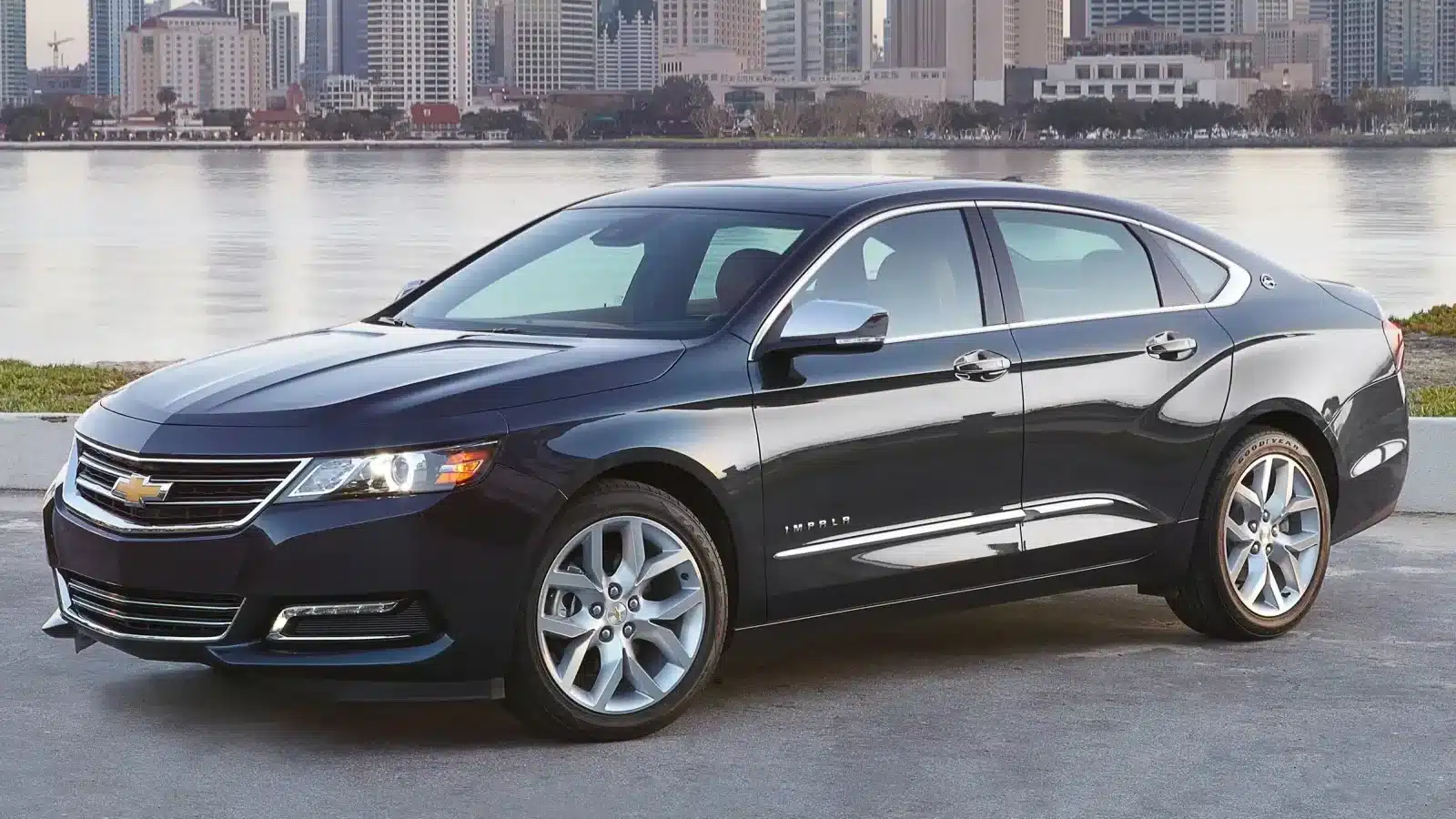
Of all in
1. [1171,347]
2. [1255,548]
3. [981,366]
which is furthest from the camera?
[1255,548]

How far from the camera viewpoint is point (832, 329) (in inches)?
235

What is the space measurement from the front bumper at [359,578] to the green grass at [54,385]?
7.32 m

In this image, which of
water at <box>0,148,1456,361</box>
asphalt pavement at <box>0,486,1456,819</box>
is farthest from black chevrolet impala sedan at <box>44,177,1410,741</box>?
water at <box>0,148,1456,361</box>

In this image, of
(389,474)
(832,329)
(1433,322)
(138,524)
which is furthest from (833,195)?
(1433,322)

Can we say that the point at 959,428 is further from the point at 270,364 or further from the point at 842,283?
the point at 270,364

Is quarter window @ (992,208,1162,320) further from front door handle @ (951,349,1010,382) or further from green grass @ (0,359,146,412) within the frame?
green grass @ (0,359,146,412)

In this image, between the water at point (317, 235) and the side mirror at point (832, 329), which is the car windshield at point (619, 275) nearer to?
the side mirror at point (832, 329)

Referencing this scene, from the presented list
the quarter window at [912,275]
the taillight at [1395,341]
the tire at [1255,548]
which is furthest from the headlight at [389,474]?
the taillight at [1395,341]

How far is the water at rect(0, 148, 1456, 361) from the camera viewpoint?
97.7 ft

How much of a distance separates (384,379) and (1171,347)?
2649 millimetres

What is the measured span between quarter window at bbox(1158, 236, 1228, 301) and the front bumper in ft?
8.74

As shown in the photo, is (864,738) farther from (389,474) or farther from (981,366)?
(389,474)

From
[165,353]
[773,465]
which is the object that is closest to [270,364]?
[773,465]

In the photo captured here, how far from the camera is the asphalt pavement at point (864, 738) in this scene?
527cm
